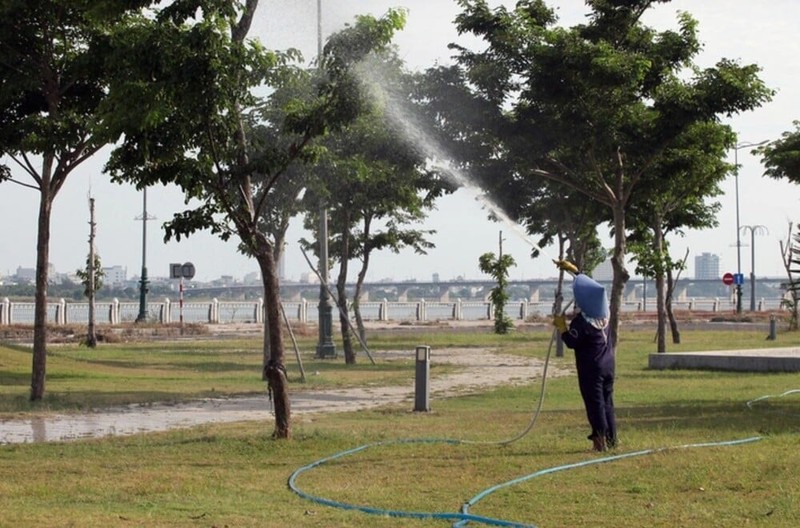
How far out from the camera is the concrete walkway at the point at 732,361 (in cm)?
2670

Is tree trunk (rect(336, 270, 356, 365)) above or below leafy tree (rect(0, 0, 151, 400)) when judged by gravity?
below

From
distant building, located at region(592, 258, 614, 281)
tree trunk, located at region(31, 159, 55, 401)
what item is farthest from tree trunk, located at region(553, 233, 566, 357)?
tree trunk, located at region(31, 159, 55, 401)

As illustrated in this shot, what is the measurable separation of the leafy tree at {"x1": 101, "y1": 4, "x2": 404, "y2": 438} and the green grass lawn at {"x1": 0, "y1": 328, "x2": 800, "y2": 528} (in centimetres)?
189

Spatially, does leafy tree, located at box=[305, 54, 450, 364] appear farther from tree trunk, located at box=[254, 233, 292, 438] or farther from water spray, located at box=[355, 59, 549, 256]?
tree trunk, located at box=[254, 233, 292, 438]

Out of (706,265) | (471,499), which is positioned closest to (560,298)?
(471,499)

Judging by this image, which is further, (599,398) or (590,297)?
(599,398)

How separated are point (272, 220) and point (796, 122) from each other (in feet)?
36.8

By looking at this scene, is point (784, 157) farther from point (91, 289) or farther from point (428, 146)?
point (91, 289)

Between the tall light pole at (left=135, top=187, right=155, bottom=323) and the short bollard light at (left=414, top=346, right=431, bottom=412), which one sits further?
the tall light pole at (left=135, top=187, right=155, bottom=323)

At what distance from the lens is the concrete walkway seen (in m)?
26.7

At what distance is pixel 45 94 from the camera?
20.1 m

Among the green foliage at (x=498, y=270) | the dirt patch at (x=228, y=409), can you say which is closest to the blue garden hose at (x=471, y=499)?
the dirt patch at (x=228, y=409)

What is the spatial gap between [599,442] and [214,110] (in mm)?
5452

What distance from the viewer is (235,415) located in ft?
61.1
